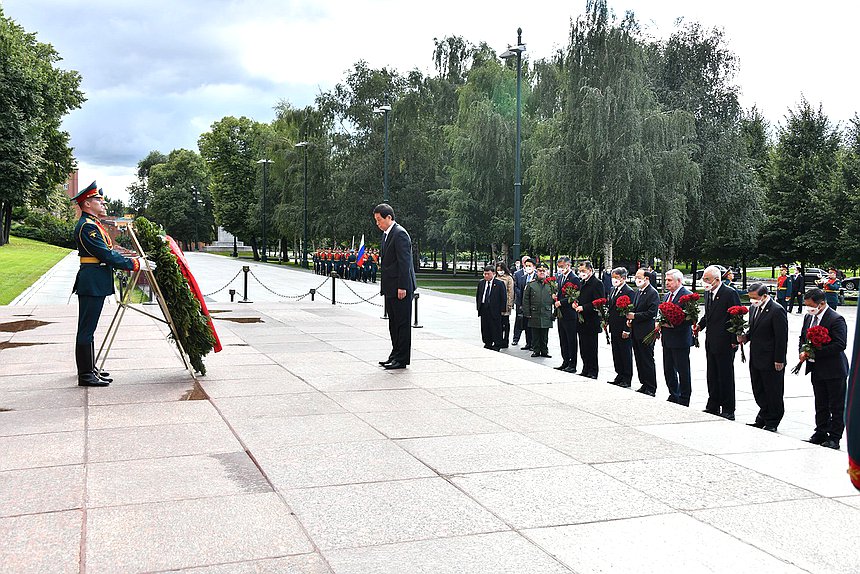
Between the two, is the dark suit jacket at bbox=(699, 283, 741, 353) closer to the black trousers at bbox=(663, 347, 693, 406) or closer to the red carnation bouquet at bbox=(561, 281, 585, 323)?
the black trousers at bbox=(663, 347, 693, 406)

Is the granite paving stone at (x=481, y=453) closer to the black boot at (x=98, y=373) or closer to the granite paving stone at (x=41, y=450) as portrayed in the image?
the granite paving stone at (x=41, y=450)

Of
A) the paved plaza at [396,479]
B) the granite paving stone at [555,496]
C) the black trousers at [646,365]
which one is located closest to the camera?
the paved plaza at [396,479]

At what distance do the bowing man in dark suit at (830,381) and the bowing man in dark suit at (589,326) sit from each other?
402 centimetres

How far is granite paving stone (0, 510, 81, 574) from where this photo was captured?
12.6ft

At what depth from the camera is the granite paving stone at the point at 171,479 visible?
16.3 feet

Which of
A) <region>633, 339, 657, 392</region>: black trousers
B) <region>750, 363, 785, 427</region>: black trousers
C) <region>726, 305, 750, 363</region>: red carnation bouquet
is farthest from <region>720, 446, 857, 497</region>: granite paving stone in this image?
<region>633, 339, 657, 392</region>: black trousers

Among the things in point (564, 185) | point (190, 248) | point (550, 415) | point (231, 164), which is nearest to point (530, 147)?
point (564, 185)

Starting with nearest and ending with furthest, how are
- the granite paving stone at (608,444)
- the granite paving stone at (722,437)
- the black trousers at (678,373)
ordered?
the granite paving stone at (608,444), the granite paving stone at (722,437), the black trousers at (678,373)

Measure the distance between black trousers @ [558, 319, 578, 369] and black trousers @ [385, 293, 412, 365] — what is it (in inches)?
135

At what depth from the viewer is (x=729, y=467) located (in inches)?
230

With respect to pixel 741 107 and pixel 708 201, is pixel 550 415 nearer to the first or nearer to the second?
pixel 708 201

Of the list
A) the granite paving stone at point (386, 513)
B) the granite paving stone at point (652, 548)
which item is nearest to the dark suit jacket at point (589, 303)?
the granite paving stone at point (386, 513)

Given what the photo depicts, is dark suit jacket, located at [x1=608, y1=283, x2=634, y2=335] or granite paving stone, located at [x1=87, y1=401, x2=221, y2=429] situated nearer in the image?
granite paving stone, located at [x1=87, y1=401, x2=221, y2=429]

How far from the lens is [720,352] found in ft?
31.1
